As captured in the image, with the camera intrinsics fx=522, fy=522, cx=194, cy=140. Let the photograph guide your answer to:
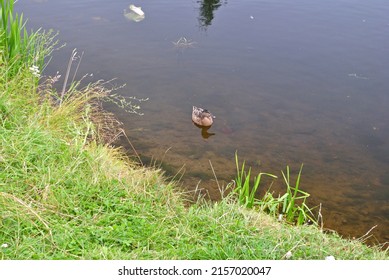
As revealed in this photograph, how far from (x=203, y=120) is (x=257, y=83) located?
1.53 meters

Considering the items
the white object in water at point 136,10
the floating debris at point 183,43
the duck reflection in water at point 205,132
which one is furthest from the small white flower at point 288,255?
the white object in water at point 136,10

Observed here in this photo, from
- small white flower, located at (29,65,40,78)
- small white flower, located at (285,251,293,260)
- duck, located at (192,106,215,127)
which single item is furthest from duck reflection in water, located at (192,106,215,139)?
small white flower, located at (285,251,293,260)

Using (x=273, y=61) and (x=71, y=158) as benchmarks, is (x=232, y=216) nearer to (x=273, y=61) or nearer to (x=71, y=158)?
(x=71, y=158)

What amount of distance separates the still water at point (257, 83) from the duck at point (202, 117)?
12 cm

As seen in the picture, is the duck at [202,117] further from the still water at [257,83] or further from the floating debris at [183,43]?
the floating debris at [183,43]

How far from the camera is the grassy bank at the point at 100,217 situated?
10.5ft

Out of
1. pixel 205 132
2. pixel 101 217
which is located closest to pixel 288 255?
pixel 101 217

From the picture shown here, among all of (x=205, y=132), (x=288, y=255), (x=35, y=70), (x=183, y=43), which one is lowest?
(x=205, y=132)

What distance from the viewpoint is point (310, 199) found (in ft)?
17.4

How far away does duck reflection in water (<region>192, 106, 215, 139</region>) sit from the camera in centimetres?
627

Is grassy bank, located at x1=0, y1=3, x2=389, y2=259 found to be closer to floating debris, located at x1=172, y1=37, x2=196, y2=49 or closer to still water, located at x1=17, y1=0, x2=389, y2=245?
still water, located at x1=17, y1=0, x2=389, y2=245

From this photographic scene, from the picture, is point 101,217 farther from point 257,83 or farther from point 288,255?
point 257,83

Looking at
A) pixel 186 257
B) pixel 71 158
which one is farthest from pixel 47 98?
pixel 186 257

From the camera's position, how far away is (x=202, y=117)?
247 inches
